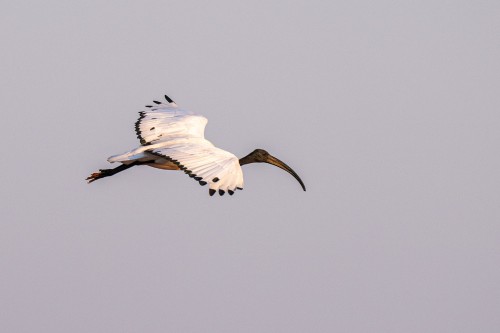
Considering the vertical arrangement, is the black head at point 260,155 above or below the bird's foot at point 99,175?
above

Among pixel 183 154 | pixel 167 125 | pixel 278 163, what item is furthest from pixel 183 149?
pixel 278 163

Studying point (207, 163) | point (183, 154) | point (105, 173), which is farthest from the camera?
point (105, 173)

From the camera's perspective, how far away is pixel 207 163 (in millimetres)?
32438

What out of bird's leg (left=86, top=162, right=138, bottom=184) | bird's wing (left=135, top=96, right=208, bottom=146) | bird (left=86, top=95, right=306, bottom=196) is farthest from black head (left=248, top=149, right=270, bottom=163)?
bird's leg (left=86, top=162, right=138, bottom=184)

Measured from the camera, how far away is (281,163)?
124 ft

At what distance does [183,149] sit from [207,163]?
198 centimetres

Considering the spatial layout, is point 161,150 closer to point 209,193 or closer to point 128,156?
point 128,156

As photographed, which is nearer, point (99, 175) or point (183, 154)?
point (183, 154)

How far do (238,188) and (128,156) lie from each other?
216 inches

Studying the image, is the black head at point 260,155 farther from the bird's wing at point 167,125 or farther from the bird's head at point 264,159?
the bird's wing at point 167,125

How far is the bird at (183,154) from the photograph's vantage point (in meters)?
31.5

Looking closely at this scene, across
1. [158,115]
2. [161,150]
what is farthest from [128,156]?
[158,115]

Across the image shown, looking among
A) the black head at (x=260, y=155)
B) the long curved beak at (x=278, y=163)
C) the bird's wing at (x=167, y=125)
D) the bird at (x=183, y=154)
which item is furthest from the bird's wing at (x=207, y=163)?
the long curved beak at (x=278, y=163)

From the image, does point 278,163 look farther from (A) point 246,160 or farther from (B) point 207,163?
(B) point 207,163
